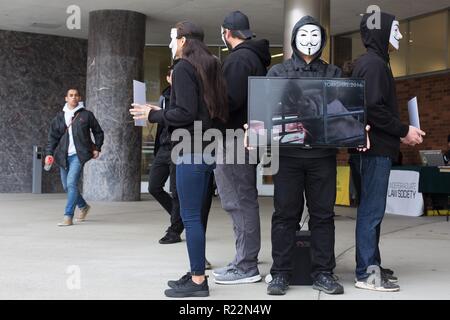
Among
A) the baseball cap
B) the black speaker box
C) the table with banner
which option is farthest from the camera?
the table with banner

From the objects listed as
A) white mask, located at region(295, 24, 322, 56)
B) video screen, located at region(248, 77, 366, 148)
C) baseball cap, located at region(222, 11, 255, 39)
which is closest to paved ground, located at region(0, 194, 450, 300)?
video screen, located at region(248, 77, 366, 148)

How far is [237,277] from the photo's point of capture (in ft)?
15.1

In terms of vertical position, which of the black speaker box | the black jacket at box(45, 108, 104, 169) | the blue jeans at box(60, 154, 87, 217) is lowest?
the black speaker box

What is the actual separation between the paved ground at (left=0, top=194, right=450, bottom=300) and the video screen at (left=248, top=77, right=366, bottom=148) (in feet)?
3.50

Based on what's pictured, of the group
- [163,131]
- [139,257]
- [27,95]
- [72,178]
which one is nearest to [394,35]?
[163,131]

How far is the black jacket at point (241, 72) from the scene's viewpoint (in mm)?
4586

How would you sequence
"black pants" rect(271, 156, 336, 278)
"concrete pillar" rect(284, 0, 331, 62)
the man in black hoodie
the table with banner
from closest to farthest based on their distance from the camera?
"black pants" rect(271, 156, 336, 278) < the man in black hoodie < "concrete pillar" rect(284, 0, 331, 62) < the table with banner

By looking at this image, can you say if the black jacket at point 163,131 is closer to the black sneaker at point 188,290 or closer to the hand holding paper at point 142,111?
the hand holding paper at point 142,111

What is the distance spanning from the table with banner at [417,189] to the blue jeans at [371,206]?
6.22 meters

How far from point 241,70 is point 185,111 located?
845 mm

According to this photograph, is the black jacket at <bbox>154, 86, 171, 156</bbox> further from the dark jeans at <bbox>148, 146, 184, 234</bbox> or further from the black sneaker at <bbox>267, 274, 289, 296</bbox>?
the black sneaker at <bbox>267, 274, 289, 296</bbox>

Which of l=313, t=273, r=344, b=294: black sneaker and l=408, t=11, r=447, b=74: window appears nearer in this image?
l=313, t=273, r=344, b=294: black sneaker

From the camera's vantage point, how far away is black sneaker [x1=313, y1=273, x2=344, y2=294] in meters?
4.16
